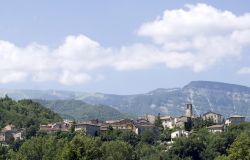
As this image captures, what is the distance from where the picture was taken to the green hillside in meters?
121

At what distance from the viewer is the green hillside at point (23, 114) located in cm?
12069

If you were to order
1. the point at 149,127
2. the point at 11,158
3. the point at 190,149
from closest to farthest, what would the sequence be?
1. the point at 11,158
2. the point at 190,149
3. the point at 149,127

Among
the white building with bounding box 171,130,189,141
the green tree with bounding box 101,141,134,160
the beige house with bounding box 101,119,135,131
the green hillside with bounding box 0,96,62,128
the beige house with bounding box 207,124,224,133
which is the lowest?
the green tree with bounding box 101,141,134,160

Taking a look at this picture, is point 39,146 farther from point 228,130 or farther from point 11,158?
point 228,130

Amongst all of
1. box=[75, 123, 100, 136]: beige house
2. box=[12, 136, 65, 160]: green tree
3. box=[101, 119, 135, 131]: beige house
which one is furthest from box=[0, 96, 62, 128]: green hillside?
box=[12, 136, 65, 160]: green tree

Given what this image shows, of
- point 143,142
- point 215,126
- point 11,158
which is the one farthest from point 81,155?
point 215,126

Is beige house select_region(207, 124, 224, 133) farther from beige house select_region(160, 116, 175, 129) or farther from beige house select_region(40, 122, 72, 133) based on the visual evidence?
beige house select_region(40, 122, 72, 133)

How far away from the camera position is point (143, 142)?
103 m

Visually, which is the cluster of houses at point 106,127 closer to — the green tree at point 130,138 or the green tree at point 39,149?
the green tree at point 130,138

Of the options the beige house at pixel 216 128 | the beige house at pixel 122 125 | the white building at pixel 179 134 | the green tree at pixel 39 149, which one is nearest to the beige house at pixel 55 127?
the beige house at pixel 122 125

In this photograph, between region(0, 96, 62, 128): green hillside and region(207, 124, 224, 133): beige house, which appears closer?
region(207, 124, 224, 133): beige house

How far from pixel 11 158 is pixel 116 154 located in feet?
47.0

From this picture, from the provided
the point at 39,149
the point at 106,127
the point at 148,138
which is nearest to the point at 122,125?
the point at 106,127

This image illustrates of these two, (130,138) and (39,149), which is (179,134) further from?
(39,149)
